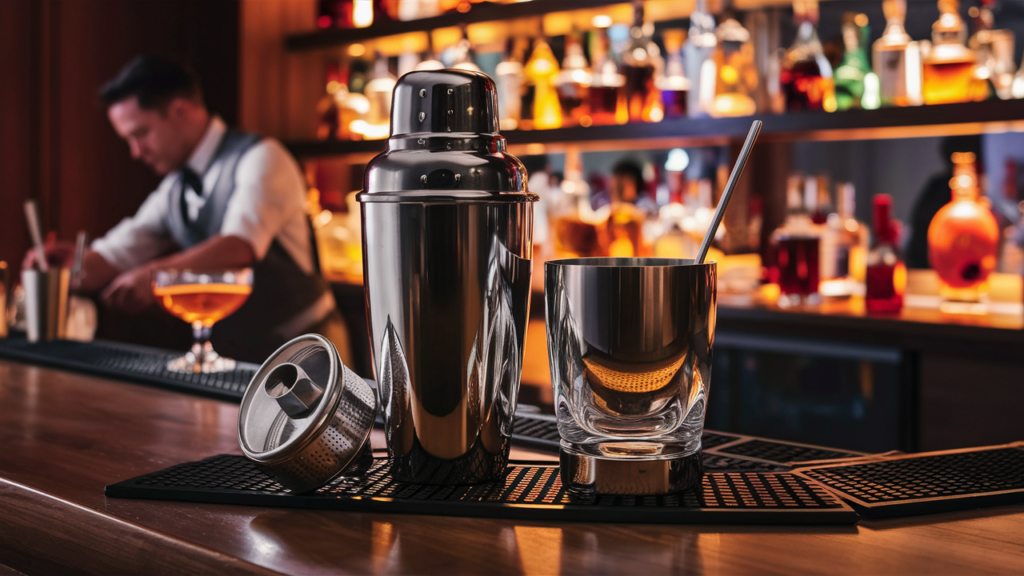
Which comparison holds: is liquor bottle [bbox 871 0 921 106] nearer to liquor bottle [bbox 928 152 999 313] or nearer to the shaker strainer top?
liquor bottle [bbox 928 152 999 313]

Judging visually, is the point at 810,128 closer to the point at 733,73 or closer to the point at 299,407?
the point at 733,73

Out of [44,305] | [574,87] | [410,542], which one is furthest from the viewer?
[574,87]

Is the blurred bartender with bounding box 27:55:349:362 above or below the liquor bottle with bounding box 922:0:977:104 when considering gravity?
below

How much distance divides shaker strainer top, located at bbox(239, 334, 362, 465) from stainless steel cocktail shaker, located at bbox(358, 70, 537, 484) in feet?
0.13

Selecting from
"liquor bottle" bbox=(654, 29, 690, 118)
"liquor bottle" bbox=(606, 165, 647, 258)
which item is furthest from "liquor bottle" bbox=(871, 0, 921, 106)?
"liquor bottle" bbox=(606, 165, 647, 258)

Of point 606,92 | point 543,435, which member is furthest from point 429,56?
point 543,435

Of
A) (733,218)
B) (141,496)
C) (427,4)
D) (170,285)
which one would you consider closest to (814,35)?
(733,218)

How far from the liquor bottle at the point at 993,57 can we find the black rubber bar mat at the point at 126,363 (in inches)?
66.9

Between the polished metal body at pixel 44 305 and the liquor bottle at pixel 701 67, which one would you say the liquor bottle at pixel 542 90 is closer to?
the liquor bottle at pixel 701 67

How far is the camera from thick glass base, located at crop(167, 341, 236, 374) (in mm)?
1186

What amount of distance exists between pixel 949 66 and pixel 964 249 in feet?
1.30

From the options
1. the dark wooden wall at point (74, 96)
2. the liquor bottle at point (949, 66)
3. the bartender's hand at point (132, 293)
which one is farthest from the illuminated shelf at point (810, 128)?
the bartender's hand at point (132, 293)

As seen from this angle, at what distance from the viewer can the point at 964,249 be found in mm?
2031

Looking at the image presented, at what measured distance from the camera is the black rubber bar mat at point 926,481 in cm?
60
